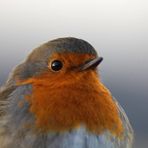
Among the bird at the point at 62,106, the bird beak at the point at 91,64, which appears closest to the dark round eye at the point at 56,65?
the bird at the point at 62,106

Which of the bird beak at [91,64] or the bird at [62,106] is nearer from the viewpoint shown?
the bird at [62,106]

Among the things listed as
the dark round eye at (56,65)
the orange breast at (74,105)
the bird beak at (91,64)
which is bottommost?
the orange breast at (74,105)

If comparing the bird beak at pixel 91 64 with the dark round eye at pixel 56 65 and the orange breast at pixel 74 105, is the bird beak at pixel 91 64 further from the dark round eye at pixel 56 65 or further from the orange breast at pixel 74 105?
the dark round eye at pixel 56 65

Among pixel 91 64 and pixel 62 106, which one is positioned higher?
pixel 91 64

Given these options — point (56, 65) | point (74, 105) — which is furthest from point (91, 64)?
point (74, 105)

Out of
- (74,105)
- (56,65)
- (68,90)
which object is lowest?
(74,105)

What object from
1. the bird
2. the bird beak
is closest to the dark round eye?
the bird

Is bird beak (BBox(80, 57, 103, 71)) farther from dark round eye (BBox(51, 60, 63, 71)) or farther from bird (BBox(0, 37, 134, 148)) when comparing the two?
dark round eye (BBox(51, 60, 63, 71))

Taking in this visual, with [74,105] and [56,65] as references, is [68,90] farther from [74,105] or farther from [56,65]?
[56,65]
